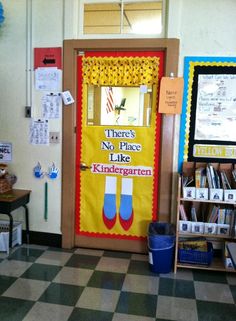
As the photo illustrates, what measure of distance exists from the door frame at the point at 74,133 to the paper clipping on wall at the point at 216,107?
278 millimetres

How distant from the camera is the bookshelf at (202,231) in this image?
9.70ft

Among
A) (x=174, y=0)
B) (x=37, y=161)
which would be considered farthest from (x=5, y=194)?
(x=174, y=0)

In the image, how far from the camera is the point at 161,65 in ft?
10.3

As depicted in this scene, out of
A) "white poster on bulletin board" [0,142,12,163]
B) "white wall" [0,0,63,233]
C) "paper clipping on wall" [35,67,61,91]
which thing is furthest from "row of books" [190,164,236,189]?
"white poster on bulletin board" [0,142,12,163]

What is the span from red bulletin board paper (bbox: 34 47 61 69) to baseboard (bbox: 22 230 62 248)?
176cm

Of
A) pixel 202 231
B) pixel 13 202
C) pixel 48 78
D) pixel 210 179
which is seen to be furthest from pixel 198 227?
pixel 48 78

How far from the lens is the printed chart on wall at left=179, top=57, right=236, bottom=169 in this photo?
304cm

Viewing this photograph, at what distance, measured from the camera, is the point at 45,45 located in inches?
130

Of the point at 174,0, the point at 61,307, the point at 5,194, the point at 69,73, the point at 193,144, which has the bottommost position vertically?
the point at 61,307

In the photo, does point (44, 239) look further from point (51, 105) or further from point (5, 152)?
point (51, 105)

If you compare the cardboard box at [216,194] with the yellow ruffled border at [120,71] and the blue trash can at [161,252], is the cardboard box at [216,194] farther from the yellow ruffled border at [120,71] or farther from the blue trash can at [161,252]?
the yellow ruffled border at [120,71]

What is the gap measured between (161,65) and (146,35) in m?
0.32

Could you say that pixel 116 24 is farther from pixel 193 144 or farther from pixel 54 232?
pixel 54 232

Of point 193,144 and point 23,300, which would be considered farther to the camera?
point 193,144
